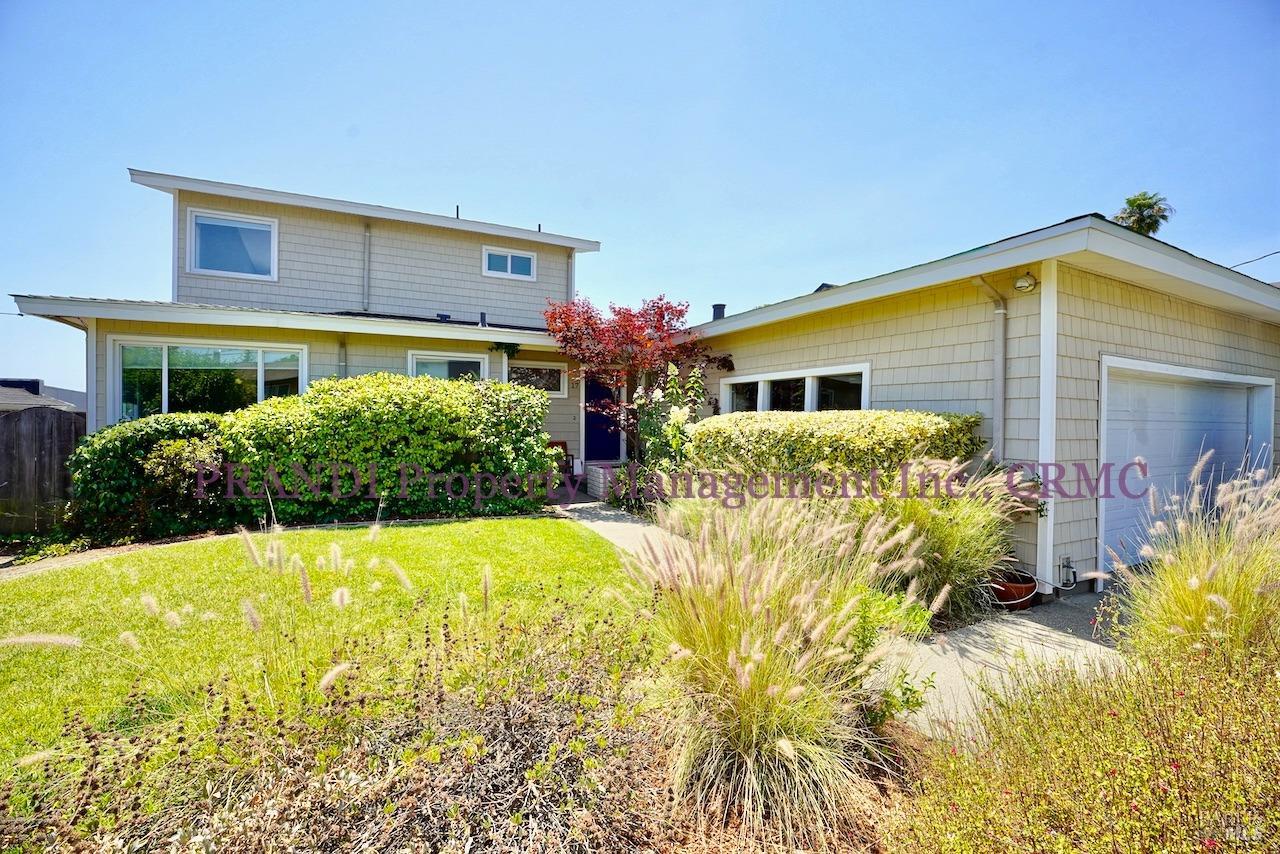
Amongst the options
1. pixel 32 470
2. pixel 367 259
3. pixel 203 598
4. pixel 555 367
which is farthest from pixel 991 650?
pixel 367 259

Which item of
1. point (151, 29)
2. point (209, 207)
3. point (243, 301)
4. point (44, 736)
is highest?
point (151, 29)

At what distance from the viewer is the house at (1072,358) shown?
5254mm

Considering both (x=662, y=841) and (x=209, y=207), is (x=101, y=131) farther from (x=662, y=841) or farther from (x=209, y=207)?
(x=662, y=841)

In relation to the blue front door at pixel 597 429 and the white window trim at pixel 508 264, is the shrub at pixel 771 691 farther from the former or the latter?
the white window trim at pixel 508 264

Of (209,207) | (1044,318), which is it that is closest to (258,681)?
(1044,318)

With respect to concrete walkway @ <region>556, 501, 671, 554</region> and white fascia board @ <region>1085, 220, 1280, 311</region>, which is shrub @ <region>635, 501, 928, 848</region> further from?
white fascia board @ <region>1085, 220, 1280, 311</region>

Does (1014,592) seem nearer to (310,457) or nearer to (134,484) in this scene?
(310,457)

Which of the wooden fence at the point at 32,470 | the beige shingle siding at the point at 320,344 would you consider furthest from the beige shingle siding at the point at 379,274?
the wooden fence at the point at 32,470

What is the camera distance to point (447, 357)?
11.3m

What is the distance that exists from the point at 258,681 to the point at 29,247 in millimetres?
14921

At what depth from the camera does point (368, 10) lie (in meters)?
6.97

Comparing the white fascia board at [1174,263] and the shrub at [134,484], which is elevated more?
the white fascia board at [1174,263]

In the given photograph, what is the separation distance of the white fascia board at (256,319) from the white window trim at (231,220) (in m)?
2.70

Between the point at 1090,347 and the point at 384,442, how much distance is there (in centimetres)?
938
